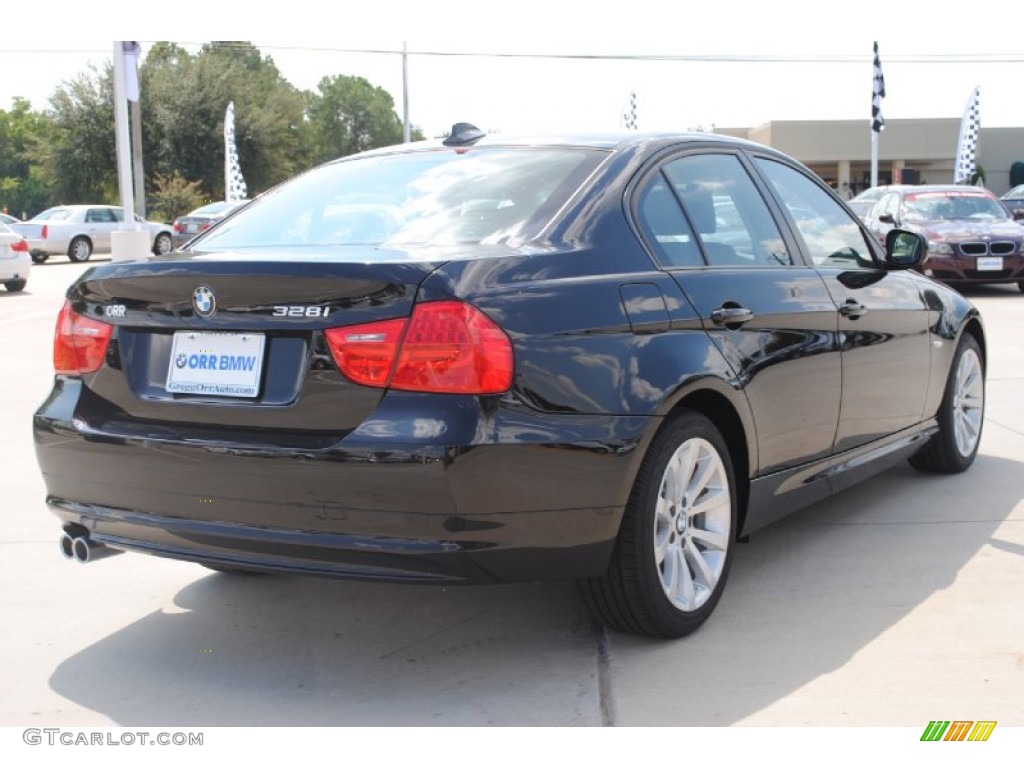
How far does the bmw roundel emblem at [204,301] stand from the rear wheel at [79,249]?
2885cm

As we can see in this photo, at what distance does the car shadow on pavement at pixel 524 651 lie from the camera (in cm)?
329

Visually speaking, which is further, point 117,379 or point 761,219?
point 761,219

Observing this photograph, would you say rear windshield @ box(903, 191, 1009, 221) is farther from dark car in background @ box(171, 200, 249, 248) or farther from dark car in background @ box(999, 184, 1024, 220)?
dark car in background @ box(171, 200, 249, 248)

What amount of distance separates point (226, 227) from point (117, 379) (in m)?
0.91

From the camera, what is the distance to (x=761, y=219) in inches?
175

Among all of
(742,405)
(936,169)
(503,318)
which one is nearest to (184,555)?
(503,318)

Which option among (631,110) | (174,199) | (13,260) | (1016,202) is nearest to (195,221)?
(13,260)

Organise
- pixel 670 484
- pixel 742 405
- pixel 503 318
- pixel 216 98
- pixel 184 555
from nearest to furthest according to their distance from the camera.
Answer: pixel 503 318 < pixel 184 555 < pixel 670 484 < pixel 742 405 < pixel 216 98

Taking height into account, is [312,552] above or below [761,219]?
below

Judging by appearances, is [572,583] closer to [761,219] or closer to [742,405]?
[742,405]

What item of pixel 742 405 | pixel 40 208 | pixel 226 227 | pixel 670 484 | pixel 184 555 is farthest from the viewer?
pixel 40 208

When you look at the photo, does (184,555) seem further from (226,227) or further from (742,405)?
(742,405)

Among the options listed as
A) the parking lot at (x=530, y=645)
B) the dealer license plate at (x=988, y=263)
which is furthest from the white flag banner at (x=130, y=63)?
the parking lot at (x=530, y=645)

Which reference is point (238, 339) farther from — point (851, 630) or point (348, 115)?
point (348, 115)
